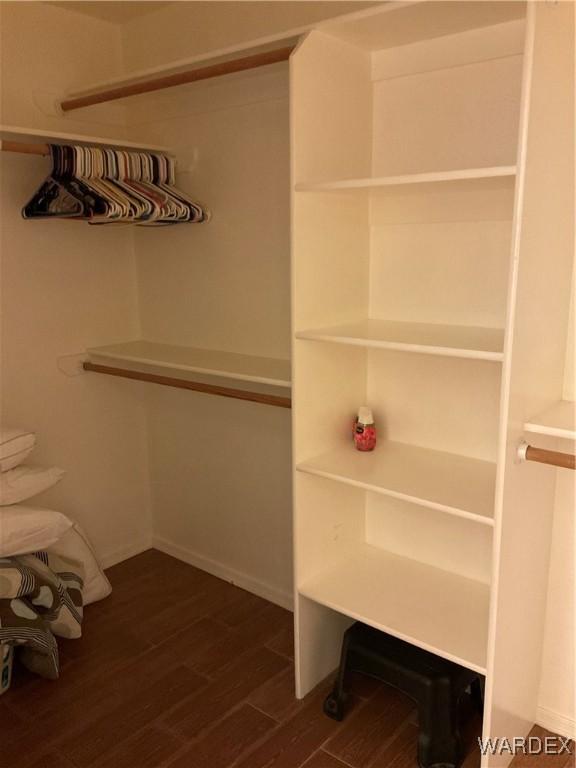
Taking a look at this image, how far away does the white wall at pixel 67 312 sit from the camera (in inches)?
101

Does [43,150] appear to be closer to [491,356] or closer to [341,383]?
[341,383]

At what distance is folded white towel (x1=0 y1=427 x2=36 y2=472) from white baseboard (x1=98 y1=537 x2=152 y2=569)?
→ 860 millimetres

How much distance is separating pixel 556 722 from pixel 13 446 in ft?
6.88

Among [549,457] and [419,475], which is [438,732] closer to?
[419,475]

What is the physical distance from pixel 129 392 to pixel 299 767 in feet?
5.91

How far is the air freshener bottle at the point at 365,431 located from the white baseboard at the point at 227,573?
36.1 inches

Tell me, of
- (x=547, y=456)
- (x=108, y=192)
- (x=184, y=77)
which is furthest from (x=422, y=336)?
(x=108, y=192)

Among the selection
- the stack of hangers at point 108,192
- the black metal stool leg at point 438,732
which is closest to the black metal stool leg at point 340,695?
the black metal stool leg at point 438,732

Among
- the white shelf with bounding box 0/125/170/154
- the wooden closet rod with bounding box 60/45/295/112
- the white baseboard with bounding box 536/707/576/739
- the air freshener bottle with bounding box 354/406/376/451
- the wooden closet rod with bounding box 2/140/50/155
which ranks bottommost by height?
the white baseboard with bounding box 536/707/576/739

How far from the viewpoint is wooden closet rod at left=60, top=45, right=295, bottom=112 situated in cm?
Result: 189

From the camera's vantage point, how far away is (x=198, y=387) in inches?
96.1

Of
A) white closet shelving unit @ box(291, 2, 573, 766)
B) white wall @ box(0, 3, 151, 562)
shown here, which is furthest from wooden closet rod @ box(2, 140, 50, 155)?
white closet shelving unit @ box(291, 2, 573, 766)

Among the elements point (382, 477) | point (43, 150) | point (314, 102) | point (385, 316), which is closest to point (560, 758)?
point (382, 477)

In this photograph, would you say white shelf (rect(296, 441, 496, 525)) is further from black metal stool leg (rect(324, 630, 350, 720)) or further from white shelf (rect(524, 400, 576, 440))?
black metal stool leg (rect(324, 630, 350, 720))
